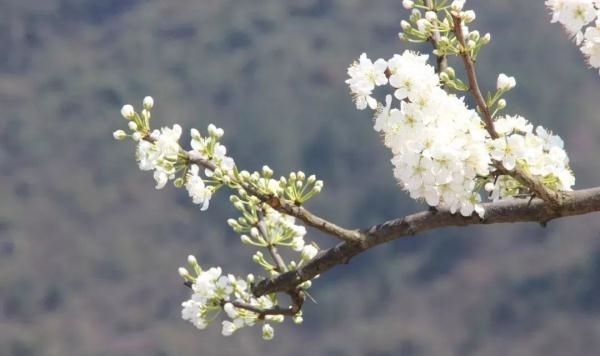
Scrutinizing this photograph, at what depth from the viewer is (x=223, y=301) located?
8.22ft

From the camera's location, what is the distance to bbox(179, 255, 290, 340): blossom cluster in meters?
2.48

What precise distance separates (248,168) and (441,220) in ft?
146

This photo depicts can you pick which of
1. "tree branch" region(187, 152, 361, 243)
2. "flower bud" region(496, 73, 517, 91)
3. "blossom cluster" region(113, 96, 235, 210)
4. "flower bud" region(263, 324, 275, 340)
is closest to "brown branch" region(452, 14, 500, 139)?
"flower bud" region(496, 73, 517, 91)

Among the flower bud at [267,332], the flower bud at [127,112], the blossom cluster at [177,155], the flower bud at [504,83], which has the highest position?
the flower bud at [127,112]

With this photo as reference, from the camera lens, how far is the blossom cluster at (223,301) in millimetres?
2484

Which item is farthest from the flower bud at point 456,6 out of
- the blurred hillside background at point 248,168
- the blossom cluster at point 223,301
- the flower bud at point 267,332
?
the blurred hillside background at point 248,168

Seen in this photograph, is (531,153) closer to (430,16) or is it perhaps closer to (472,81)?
(472,81)

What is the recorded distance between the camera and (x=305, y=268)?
2.26 metres

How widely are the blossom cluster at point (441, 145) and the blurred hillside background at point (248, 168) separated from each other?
125 ft

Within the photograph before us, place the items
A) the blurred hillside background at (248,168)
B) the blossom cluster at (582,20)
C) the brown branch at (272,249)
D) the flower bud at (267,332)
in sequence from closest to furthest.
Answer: the blossom cluster at (582,20)
the brown branch at (272,249)
the flower bud at (267,332)
the blurred hillside background at (248,168)

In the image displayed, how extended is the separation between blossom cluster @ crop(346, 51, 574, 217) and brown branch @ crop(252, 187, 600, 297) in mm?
39

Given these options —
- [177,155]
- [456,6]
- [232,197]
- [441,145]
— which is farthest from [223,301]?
[456,6]

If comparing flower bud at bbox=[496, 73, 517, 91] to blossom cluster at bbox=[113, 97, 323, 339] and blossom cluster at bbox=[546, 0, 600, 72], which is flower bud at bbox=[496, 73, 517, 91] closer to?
blossom cluster at bbox=[546, 0, 600, 72]

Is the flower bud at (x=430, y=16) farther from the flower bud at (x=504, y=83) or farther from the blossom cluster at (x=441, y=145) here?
the flower bud at (x=504, y=83)
